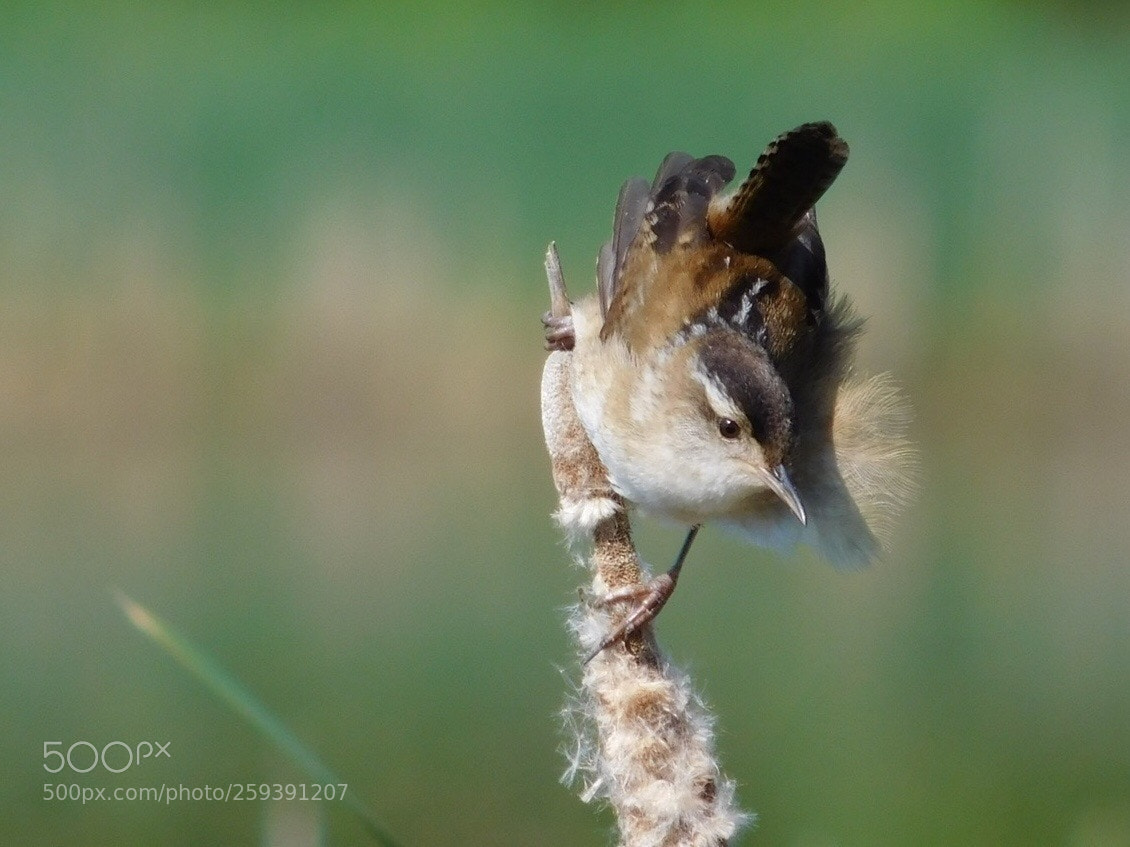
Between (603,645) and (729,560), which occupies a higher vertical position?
(603,645)

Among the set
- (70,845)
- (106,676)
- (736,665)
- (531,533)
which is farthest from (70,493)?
(736,665)

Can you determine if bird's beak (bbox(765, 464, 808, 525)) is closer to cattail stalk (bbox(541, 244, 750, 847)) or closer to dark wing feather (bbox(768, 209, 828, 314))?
cattail stalk (bbox(541, 244, 750, 847))

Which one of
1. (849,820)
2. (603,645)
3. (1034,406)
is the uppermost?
(603,645)

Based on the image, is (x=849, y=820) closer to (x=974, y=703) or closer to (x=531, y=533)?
(x=974, y=703)

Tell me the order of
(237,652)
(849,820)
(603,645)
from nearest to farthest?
(603,645) < (849,820) < (237,652)

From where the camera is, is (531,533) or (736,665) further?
(531,533)
